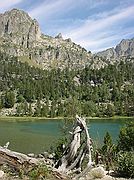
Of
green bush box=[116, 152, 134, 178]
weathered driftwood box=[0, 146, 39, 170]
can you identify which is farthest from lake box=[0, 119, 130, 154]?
weathered driftwood box=[0, 146, 39, 170]

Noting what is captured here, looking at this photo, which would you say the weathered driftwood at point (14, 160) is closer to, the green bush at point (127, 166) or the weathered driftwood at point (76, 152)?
the weathered driftwood at point (76, 152)

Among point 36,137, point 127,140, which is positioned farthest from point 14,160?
point 36,137

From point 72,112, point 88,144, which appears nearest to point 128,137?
point 72,112

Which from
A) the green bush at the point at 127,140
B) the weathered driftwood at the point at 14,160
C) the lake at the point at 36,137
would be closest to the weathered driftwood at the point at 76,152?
the weathered driftwood at the point at 14,160

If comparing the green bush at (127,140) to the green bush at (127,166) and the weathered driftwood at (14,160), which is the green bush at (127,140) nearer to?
the green bush at (127,166)

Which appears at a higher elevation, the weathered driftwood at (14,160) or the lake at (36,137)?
the weathered driftwood at (14,160)

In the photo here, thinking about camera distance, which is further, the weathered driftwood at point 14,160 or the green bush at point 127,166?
the green bush at point 127,166

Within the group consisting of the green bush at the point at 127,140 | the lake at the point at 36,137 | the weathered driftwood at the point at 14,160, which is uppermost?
the weathered driftwood at the point at 14,160

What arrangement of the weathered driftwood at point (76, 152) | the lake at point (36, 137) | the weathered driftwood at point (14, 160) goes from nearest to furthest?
the weathered driftwood at point (14, 160), the weathered driftwood at point (76, 152), the lake at point (36, 137)

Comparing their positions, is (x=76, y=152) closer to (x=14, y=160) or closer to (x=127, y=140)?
(x=14, y=160)

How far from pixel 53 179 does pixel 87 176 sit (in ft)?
8.39


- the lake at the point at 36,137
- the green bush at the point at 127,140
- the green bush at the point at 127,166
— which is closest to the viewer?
the green bush at the point at 127,166

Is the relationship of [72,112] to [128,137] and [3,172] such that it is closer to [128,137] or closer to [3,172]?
[128,137]

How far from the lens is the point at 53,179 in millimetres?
19156
